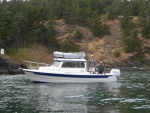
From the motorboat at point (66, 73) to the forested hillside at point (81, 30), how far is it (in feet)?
105

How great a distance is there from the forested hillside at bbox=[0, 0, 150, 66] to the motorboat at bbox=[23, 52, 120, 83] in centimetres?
3192

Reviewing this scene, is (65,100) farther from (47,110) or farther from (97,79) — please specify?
(97,79)

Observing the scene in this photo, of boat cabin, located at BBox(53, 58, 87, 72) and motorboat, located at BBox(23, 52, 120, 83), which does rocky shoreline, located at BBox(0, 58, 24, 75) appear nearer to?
motorboat, located at BBox(23, 52, 120, 83)

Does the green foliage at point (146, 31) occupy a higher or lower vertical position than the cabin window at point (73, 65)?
higher

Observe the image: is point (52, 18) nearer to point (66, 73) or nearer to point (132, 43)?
point (132, 43)

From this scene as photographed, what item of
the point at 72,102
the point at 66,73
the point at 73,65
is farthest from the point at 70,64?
the point at 72,102

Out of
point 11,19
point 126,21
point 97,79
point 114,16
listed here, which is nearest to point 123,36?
point 126,21

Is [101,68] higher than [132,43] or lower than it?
lower

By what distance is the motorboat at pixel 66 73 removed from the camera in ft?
144

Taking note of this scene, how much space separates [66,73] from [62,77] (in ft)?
2.20

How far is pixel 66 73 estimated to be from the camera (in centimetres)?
4456

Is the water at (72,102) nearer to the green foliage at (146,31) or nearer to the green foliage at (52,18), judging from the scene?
the green foliage at (52,18)

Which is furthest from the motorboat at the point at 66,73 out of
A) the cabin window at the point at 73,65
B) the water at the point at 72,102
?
the water at the point at 72,102

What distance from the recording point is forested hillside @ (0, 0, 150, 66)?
85.1 metres
